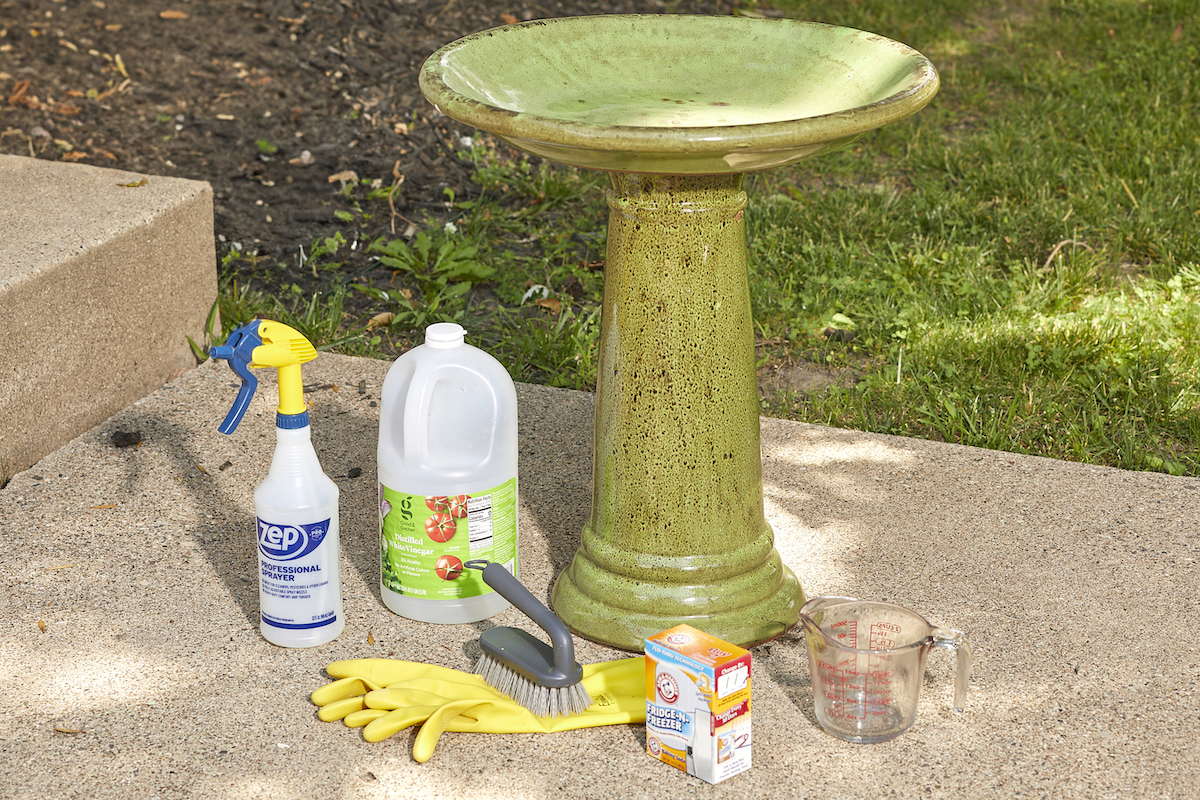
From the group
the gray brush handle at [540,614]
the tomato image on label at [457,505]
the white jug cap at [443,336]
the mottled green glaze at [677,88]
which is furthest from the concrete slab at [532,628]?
the mottled green glaze at [677,88]

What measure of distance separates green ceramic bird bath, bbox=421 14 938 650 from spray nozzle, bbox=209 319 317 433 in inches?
21.3

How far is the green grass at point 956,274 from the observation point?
3500 mm

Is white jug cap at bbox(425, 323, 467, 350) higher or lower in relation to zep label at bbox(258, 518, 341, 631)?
higher

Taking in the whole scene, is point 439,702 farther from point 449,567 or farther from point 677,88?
point 677,88

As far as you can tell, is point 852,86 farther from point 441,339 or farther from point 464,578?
point 464,578

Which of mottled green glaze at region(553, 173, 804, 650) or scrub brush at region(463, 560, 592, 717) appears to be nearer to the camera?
scrub brush at region(463, 560, 592, 717)

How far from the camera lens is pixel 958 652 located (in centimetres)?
213

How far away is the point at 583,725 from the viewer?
2.19 meters

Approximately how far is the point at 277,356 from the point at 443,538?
48 centimetres

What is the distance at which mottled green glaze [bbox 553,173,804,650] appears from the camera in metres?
2.26

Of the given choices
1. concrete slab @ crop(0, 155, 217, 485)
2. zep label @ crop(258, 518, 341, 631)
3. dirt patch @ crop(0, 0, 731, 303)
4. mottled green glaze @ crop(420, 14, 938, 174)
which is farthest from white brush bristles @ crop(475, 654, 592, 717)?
dirt patch @ crop(0, 0, 731, 303)

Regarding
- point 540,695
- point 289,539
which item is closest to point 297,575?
point 289,539

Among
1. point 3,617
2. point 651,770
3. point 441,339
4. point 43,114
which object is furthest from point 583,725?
point 43,114

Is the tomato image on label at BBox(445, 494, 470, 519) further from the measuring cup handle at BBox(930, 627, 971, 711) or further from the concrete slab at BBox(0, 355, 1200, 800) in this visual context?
the measuring cup handle at BBox(930, 627, 971, 711)
